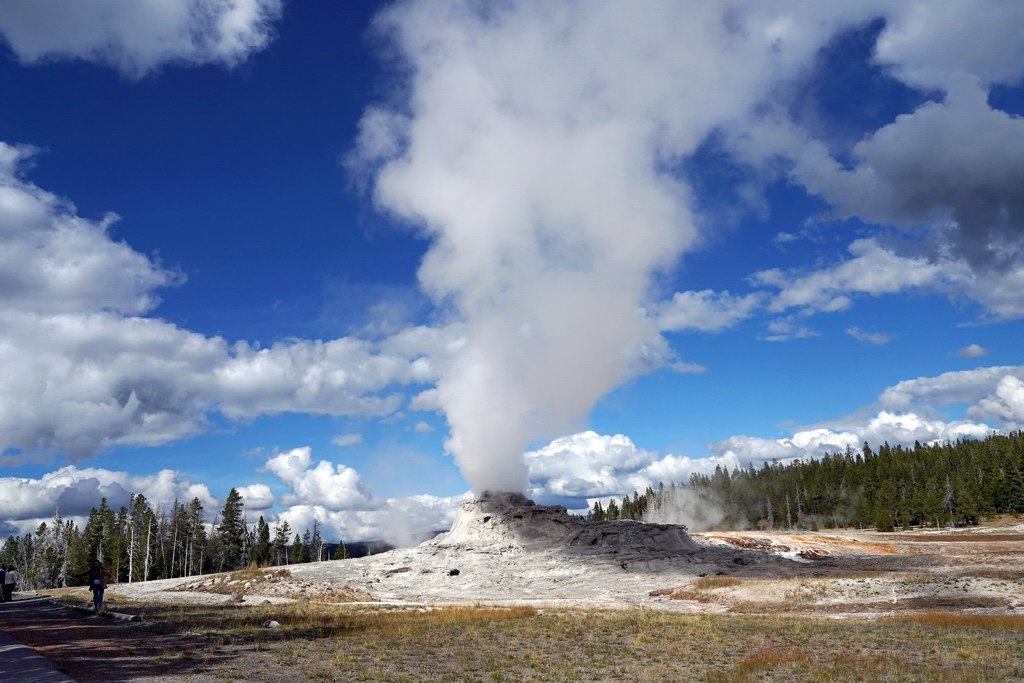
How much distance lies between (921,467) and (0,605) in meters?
151

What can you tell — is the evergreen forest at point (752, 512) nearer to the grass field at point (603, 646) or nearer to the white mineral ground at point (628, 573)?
the white mineral ground at point (628, 573)

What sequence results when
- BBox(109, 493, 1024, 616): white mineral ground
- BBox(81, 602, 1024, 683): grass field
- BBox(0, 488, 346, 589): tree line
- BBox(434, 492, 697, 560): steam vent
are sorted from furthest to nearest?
BBox(0, 488, 346, 589): tree line
BBox(434, 492, 697, 560): steam vent
BBox(109, 493, 1024, 616): white mineral ground
BBox(81, 602, 1024, 683): grass field

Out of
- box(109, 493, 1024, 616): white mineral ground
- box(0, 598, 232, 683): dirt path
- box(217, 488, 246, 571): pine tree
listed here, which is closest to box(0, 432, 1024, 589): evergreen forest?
box(217, 488, 246, 571): pine tree

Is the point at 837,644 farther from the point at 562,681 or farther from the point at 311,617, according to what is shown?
the point at 311,617

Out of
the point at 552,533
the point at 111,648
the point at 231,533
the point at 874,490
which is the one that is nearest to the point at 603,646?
the point at 111,648

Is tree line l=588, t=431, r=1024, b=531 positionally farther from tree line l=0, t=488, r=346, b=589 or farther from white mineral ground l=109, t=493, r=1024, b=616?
tree line l=0, t=488, r=346, b=589

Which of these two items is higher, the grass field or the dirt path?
the dirt path

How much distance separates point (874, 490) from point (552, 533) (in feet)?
310

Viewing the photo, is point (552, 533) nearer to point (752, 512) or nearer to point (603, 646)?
point (603, 646)

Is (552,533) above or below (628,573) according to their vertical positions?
above

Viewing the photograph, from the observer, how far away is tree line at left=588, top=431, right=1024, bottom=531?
120m

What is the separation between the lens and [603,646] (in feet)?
81.4

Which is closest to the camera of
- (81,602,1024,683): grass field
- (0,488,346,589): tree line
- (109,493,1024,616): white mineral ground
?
(81,602,1024,683): grass field

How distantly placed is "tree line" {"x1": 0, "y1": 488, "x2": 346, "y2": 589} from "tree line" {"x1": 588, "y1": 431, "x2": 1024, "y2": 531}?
8263 cm
